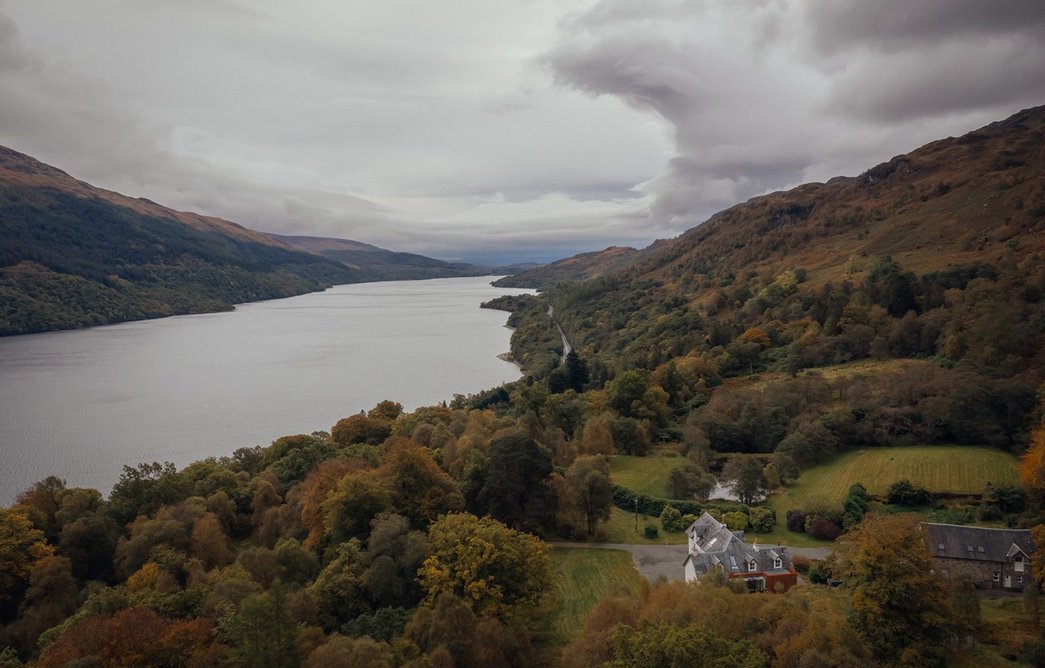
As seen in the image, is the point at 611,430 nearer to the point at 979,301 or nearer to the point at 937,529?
the point at 937,529

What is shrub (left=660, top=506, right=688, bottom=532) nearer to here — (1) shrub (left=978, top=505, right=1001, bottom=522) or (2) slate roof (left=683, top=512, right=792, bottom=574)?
(2) slate roof (left=683, top=512, right=792, bottom=574)

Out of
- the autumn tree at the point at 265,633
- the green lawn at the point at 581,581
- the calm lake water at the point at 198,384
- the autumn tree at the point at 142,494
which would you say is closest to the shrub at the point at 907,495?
the green lawn at the point at 581,581

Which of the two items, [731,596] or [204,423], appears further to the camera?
[204,423]

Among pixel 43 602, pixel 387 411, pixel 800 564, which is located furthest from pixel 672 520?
pixel 387 411

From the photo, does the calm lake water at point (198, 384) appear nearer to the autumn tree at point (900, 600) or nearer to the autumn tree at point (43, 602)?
the autumn tree at point (43, 602)

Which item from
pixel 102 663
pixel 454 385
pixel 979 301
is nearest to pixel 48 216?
pixel 454 385

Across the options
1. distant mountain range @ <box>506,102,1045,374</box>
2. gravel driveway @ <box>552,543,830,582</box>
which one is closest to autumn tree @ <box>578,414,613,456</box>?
gravel driveway @ <box>552,543,830,582</box>

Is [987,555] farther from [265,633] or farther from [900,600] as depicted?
[265,633]
